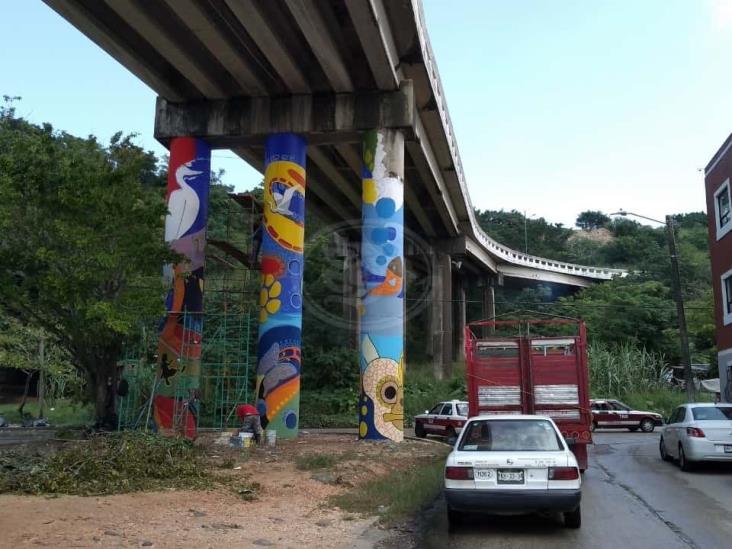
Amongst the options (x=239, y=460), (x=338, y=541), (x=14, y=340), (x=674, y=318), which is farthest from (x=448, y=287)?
(x=338, y=541)

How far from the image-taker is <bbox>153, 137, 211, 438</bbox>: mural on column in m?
21.2

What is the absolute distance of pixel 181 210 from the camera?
74.2 feet

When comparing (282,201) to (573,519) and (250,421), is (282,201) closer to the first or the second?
(250,421)

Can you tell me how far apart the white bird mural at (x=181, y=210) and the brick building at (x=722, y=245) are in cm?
1912

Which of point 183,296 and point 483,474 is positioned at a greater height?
point 183,296

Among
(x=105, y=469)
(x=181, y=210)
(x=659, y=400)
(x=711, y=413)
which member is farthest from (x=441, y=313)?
(x=105, y=469)

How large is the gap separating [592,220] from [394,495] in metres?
164

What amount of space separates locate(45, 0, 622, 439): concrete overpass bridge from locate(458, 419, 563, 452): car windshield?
1193 centimetres

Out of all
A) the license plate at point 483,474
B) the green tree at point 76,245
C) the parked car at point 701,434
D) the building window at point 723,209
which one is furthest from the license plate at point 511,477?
the building window at point 723,209

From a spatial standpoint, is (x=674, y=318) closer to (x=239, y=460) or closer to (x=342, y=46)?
(x=342, y=46)

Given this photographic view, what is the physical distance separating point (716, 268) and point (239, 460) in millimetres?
21280

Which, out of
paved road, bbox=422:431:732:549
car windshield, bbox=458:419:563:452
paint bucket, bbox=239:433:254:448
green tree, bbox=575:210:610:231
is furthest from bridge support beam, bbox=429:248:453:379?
green tree, bbox=575:210:610:231

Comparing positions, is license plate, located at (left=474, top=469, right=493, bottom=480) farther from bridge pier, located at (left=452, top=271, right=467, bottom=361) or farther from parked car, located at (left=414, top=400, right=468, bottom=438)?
bridge pier, located at (left=452, top=271, right=467, bottom=361)

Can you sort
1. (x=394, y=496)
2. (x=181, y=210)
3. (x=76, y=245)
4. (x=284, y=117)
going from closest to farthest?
(x=394, y=496) → (x=76, y=245) → (x=181, y=210) → (x=284, y=117)
